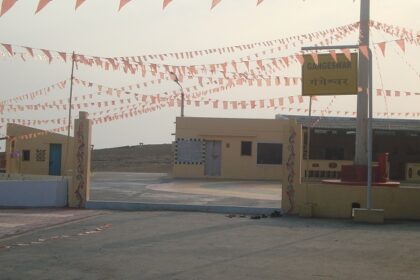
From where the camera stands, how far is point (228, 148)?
3384 cm

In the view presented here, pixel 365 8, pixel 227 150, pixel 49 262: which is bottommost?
pixel 49 262

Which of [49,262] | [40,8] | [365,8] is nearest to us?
[40,8]

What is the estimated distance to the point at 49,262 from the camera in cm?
962

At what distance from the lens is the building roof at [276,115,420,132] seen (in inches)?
1331

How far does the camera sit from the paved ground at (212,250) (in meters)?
8.81

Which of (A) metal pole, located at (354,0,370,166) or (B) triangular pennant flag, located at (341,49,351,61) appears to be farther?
(A) metal pole, located at (354,0,370,166)

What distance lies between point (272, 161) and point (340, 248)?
22.9 metres

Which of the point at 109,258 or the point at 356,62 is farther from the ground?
the point at 356,62

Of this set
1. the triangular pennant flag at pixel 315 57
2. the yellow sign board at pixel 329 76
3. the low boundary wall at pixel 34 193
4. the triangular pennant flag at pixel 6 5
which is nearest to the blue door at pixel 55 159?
the low boundary wall at pixel 34 193

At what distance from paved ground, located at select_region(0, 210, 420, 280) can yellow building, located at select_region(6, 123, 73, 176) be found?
21688mm

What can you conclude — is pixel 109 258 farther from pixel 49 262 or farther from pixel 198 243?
pixel 198 243

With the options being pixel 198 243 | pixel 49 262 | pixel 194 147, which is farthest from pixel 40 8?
pixel 194 147

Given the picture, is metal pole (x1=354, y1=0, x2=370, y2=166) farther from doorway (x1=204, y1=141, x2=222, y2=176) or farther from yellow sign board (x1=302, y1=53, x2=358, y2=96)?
doorway (x1=204, y1=141, x2=222, y2=176)

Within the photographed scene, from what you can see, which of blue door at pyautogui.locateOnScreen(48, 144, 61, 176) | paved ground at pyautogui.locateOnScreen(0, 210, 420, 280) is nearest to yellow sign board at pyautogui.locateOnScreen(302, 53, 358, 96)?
paved ground at pyautogui.locateOnScreen(0, 210, 420, 280)
